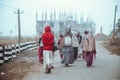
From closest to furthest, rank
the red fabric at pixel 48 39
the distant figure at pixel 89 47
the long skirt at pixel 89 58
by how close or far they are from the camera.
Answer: the red fabric at pixel 48 39 → the long skirt at pixel 89 58 → the distant figure at pixel 89 47

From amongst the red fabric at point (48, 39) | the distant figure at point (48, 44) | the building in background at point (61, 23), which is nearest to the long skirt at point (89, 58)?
the distant figure at point (48, 44)

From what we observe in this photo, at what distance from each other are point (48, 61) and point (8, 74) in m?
1.62

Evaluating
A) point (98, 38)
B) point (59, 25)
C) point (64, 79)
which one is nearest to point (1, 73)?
point (64, 79)

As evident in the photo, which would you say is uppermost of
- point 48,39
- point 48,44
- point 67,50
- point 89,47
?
point 48,39

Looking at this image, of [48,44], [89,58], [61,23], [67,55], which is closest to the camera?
[48,44]

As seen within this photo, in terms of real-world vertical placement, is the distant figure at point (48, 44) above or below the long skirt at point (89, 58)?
above

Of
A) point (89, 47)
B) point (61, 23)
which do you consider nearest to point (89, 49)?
point (89, 47)

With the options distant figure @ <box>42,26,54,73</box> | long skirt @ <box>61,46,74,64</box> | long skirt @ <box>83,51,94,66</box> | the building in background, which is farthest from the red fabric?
the building in background

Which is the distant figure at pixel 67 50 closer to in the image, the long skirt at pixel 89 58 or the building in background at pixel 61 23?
the long skirt at pixel 89 58

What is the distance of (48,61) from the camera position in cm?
1277

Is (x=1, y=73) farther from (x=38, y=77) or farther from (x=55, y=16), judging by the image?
(x=55, y=16)

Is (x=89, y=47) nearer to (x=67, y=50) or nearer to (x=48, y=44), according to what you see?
(x=67, y=50)

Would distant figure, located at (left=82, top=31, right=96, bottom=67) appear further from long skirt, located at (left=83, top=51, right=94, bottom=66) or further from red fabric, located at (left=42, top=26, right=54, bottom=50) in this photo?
red fabric, located at (left=42, top=26, right=54, bottom=50)

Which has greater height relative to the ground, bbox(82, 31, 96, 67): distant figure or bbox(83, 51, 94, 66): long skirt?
bbox(82, 31, 96, 67): distant figure
